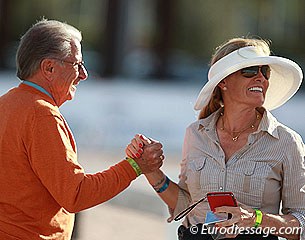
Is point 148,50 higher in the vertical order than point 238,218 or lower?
lower

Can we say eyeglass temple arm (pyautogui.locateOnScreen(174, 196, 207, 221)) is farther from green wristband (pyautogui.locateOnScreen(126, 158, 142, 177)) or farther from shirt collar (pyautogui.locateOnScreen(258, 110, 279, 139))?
shirt collar (pyautogui.locateOnScreen(258, 110, 279, 139))

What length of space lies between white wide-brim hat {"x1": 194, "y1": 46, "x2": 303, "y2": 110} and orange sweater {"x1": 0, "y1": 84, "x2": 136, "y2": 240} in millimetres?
613

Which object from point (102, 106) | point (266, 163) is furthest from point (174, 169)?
point (266, 163)

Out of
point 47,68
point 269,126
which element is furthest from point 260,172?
point 47,68

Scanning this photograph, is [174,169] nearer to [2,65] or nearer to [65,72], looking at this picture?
[2,65]

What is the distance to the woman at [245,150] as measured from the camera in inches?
144

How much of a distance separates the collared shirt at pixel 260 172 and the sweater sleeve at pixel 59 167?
54 cm

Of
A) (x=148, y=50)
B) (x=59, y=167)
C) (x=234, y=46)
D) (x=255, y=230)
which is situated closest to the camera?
(x=59, y=167)

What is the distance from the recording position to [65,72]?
11.9ft

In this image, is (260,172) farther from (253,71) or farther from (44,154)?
(44,154)

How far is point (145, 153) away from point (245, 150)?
0.43m

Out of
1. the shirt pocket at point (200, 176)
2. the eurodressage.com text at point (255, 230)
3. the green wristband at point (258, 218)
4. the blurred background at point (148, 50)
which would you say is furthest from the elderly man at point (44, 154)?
the blurred background at point (148, 50)

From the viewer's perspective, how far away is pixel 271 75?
397 centimetres

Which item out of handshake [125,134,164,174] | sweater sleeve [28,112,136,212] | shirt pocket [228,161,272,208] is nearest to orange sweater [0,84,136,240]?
sweater sleeve [28,112,136,212]
